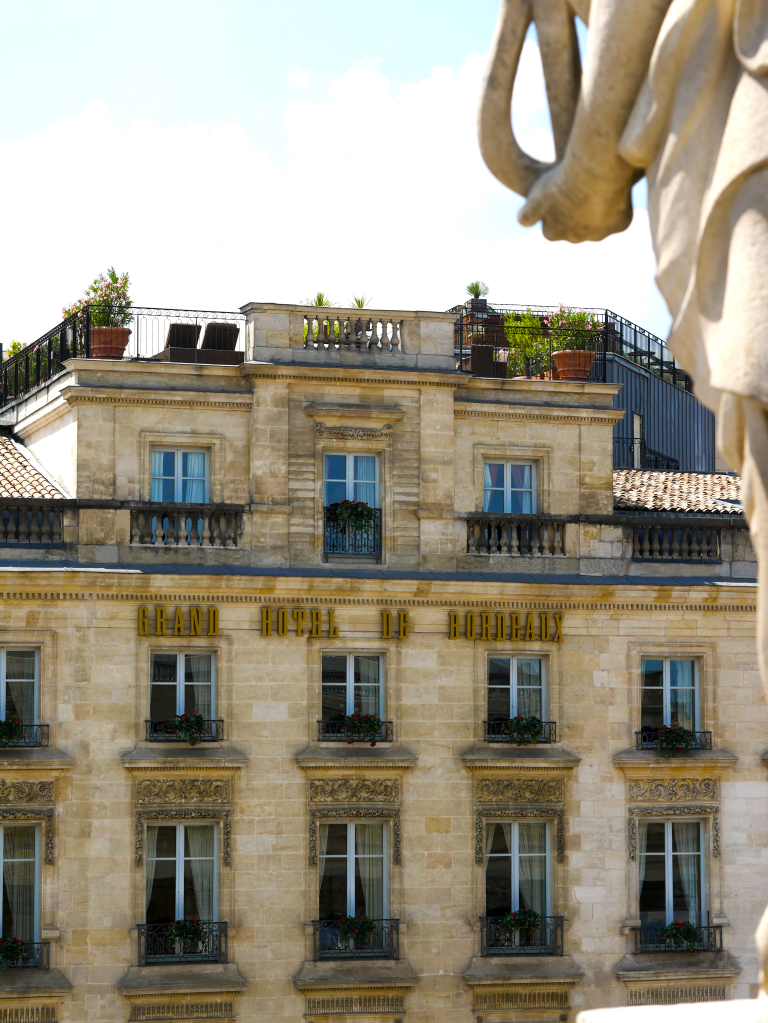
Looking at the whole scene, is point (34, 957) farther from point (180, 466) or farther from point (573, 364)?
point (573, 364)

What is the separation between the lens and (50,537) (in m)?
35.0

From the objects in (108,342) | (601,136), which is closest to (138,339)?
(108,342)

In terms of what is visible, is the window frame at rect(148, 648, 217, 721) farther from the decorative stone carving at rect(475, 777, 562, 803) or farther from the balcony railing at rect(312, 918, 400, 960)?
the decorative stone carving at rect(475, 777, 562, 803)

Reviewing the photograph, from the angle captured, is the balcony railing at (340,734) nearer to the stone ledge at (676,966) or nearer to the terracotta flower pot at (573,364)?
the stone ledge at (676,966)

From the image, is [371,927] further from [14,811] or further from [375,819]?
[14,811]

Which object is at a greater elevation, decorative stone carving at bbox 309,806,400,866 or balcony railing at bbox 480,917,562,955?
decorative stone carving at bbox 309,806,400,866

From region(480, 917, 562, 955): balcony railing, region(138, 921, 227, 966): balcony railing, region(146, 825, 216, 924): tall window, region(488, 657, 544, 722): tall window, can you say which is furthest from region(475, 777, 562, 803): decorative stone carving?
region(138, 921, 227, 966): balcony railing

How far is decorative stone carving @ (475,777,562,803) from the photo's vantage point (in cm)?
3572

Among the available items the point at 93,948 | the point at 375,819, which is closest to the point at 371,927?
the point at 375,819

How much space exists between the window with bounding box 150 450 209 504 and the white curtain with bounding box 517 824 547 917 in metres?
9.12

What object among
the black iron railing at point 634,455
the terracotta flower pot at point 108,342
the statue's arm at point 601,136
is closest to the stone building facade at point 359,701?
the terracotta flower pot at point 108,342

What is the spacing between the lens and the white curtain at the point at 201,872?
3431 centimetres

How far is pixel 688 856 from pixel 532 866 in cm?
321

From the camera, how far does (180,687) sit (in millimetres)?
34875
